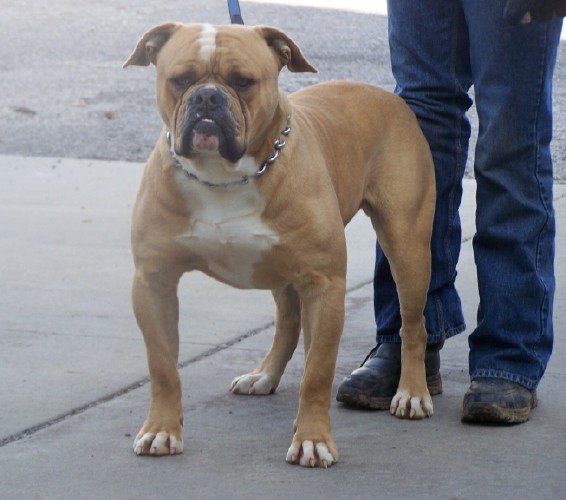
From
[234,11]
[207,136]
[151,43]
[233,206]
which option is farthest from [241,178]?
[234,11]

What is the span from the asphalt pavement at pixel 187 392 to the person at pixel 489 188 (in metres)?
Result: 0.14

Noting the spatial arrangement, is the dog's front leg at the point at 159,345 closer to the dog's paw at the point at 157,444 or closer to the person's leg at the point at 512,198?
the dog's paw at the point at 157,444

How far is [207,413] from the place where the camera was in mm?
3752

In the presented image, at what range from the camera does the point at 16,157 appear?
9094mm

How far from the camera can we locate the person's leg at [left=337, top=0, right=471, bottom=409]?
3.93 m

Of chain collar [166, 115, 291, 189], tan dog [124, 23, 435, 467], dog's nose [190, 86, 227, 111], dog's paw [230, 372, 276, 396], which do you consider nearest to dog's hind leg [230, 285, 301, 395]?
dog's paw [230, 372, 276, 396]

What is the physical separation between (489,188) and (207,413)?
1189 mm

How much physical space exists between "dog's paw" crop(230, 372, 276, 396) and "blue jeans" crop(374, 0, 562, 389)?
18.3 inches

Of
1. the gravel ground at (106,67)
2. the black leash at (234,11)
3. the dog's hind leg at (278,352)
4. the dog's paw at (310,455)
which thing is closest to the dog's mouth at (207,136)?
the black leash at (234,11)

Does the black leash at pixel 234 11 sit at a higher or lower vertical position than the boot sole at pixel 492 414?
higher

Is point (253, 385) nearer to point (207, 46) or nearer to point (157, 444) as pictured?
point (157, 444)

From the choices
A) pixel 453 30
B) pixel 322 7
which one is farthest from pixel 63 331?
pixel 322 7

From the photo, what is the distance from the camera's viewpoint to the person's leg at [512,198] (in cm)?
367

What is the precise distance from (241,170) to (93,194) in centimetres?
438
